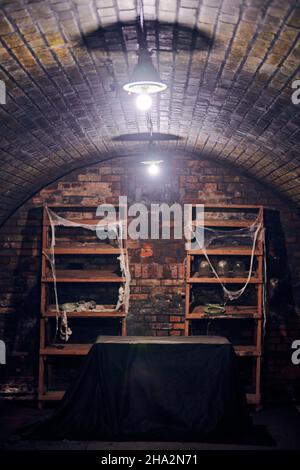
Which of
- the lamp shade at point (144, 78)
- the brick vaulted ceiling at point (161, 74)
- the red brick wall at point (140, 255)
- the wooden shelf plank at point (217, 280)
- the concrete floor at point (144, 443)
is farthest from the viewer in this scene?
the red brick wall at point (140, 255)

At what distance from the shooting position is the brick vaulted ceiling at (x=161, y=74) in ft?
8.71

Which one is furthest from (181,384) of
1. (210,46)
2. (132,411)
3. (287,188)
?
(210,46)

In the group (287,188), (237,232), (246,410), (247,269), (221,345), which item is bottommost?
(246,410)

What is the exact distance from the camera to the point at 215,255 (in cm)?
652

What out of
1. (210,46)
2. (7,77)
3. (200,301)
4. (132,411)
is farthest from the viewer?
(200,301)

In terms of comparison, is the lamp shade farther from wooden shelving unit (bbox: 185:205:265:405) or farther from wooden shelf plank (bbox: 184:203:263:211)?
wooden shelf plank (bbox: 184:203:263:211)

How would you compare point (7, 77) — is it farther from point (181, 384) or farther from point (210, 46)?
point (181, 384)

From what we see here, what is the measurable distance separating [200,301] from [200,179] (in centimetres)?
159

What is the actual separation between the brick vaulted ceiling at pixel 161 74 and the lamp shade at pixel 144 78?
0.17m

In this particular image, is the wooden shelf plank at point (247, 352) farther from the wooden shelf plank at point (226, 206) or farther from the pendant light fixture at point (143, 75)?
the pendant light fixture at point (143, 75)

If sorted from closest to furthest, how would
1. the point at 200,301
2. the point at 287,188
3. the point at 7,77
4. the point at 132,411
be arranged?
the point at 7,77 → the point at 132,411 → the point at 287,188 → the point at 200,301

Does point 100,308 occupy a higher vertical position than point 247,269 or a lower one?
lower

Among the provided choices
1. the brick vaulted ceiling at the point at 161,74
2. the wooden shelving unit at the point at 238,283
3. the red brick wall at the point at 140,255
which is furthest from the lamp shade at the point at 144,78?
the red brick wall at the point at 140,255

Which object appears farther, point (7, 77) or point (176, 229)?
point (176, 229)
